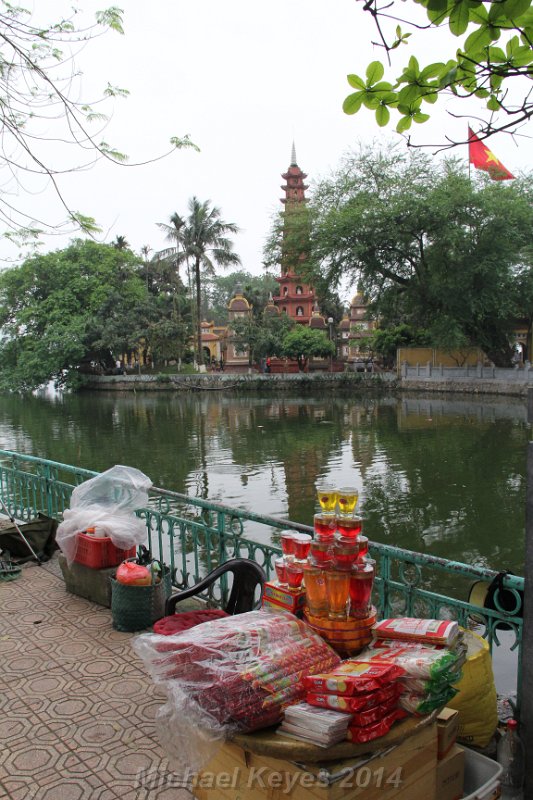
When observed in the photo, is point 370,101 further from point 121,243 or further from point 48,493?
point 121,243

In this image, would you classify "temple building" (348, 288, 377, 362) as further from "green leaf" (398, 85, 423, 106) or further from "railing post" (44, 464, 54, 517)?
"green leaf" (398, 85, 423, 106)

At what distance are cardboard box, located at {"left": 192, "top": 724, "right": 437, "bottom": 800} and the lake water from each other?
6.62 metres

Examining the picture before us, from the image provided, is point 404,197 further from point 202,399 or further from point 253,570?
point 253,570

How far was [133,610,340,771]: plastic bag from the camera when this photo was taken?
1.87m

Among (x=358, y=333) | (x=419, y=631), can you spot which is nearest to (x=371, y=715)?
(x=419, y=631)

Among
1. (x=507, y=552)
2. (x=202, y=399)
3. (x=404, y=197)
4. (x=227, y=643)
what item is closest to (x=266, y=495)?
(x=507, y=552)

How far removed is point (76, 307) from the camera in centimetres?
4347

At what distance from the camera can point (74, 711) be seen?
3033 mm

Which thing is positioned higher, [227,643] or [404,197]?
[404,197]

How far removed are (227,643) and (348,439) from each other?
1839 centimetres

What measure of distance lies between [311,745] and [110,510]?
3.15 metres

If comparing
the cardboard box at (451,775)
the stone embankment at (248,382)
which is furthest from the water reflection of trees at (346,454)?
the stone embankment at (248,382)

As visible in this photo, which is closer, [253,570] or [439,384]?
[253,570]

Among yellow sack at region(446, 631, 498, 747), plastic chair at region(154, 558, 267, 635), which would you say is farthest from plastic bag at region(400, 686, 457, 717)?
plastic chair at region(154, 558, 267, 635)
